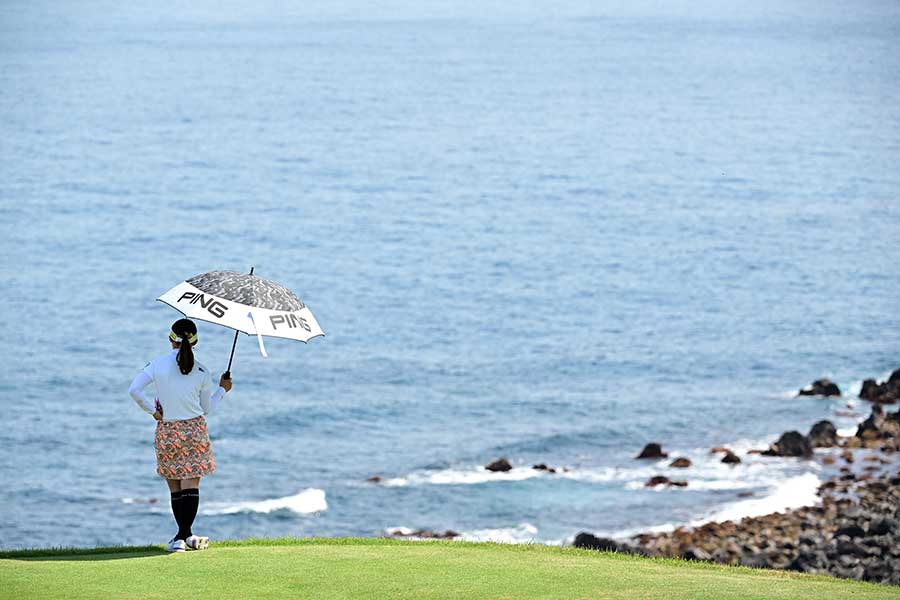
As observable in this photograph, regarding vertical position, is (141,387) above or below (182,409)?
above

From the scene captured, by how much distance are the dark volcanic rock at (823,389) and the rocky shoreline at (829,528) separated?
19.4 ft

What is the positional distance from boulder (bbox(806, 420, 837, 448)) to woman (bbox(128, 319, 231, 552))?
39373 millimetres

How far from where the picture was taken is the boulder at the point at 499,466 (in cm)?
5256

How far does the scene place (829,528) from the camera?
1587 inches

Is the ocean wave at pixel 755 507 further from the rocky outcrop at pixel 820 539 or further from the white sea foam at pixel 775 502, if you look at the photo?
the rocky outcrop at pixel 820 539

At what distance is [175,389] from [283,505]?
36588 mm

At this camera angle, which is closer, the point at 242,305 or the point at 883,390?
the point at 242,305

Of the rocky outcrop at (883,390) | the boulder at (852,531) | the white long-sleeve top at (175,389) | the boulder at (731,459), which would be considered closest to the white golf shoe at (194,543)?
the white long-sleeve top at (175,389)

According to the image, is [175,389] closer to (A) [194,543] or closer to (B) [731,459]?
(A) [194,543]

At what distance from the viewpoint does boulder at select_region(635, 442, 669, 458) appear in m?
53.1

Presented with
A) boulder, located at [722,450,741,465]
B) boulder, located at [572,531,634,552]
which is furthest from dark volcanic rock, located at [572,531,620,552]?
boulder, located at [722,450,741,465]

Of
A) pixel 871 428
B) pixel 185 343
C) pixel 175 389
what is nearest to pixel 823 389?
pixel 871 428

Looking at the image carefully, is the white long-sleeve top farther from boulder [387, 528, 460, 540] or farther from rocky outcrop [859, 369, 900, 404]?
rocky outcrop [859, 369, 900, 404]

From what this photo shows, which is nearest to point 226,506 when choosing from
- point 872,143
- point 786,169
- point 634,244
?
point 634,244
